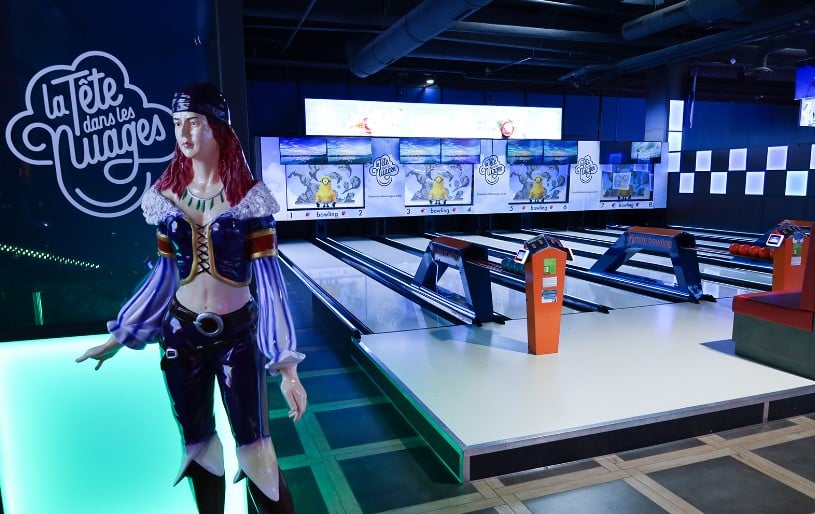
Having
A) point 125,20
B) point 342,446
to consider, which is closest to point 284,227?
point 342,446

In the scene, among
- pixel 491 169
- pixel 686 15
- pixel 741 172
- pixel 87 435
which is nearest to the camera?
pixel 87 435

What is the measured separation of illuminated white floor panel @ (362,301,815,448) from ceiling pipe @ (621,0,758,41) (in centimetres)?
466

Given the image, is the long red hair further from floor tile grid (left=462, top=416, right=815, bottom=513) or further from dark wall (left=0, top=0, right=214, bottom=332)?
floor tile grid (left=462, top=416, right=815, bottom=513)

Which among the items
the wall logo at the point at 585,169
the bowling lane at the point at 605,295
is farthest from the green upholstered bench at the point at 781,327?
the wall logo at the point at 585,169

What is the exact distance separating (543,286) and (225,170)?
289cm

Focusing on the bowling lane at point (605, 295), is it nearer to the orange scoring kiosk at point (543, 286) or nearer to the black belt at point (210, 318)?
the orange scoring kiosk at point (543, 286)

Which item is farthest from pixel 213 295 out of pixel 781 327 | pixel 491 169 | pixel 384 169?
pixel 491 169

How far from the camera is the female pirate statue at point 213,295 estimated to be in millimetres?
1489

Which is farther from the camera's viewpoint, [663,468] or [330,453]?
[330,453]

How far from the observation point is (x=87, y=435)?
1.70 m

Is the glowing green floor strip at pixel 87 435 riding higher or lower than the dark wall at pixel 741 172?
lower

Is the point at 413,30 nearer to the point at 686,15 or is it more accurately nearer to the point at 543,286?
the point at 686,15

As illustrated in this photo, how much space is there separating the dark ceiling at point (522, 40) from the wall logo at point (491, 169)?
2081 millimetres

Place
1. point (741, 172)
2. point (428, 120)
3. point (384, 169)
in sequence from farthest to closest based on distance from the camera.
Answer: point (428, 120) → point (384, 169) → point (741, 172)
